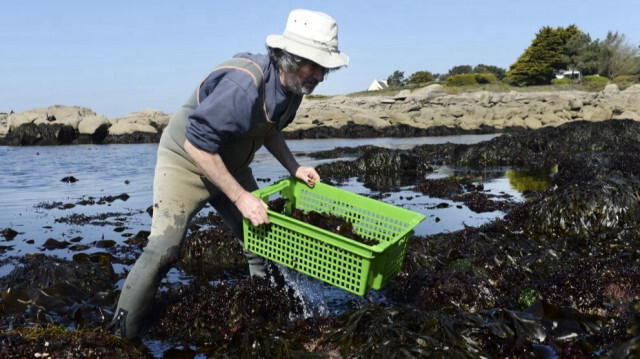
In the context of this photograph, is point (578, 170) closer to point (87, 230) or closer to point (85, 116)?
point (87, 230)

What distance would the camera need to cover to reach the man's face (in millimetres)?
3166

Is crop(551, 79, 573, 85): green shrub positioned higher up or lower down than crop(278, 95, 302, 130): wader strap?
higher up

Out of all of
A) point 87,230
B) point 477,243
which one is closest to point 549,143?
point 477,243

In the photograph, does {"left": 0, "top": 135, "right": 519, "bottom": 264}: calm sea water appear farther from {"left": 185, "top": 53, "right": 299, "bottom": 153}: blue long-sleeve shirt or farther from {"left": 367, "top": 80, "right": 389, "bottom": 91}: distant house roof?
{"left": 367, "top": 80, "right": 389, "bottom": 91}: distant house roof

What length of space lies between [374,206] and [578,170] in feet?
25.0

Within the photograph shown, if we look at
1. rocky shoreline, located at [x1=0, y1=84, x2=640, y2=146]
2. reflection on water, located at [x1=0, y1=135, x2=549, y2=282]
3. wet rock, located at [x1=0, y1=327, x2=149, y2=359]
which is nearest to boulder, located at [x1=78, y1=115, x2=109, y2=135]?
rocky shoreline, located at [x1=0, y1=84, x2=640, y2=146]

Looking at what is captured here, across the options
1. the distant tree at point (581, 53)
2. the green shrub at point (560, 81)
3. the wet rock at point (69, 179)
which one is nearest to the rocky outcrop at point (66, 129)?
the wet rock at point (69, 179)

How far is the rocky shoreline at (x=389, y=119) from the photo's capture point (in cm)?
3312

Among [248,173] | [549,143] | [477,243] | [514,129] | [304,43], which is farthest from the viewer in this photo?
[514,129]

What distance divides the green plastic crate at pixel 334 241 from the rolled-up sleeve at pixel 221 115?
545mm

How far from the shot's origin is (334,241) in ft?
9.87

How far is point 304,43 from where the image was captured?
3.08 metres

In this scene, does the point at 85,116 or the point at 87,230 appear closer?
the point at 87,230

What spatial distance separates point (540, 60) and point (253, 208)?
200ft
